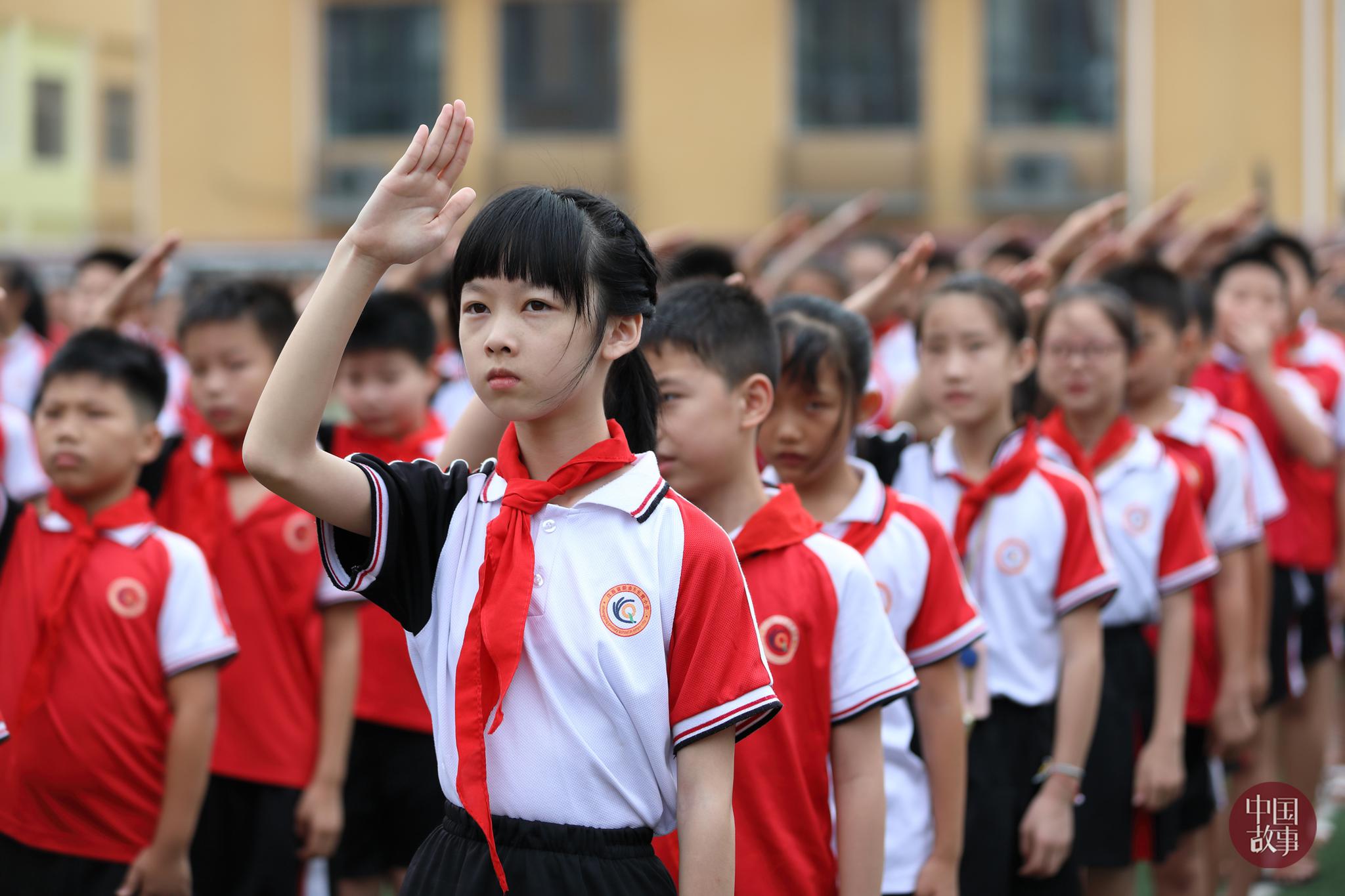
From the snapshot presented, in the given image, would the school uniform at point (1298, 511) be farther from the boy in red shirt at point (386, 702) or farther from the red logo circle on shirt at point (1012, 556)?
the boy in red shirt at point (386, 702)

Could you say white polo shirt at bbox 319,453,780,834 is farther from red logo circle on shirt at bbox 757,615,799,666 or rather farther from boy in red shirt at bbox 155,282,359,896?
boy in red shirt at bbox 155,282,359,896

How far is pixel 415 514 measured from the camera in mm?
1847

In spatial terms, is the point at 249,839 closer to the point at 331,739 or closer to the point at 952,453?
the point at 331,739

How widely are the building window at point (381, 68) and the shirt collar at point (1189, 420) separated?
48.4 feet

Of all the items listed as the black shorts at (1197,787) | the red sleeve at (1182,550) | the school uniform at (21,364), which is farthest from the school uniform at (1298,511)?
the school uniform at (21,364)

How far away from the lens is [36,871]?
279cm

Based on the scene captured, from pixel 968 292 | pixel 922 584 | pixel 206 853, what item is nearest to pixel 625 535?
pixel 922 584

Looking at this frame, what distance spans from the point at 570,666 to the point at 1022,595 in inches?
59.4

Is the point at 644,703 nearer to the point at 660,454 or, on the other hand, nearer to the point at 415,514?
the point at 415,514

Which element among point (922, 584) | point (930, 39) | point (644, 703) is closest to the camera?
point (644, 703)

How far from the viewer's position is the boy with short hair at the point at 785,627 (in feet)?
7.30

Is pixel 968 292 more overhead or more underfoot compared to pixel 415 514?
more overhead

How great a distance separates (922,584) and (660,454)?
22.7 inches

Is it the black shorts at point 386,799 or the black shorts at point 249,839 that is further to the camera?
the black shorts at point 386,799
